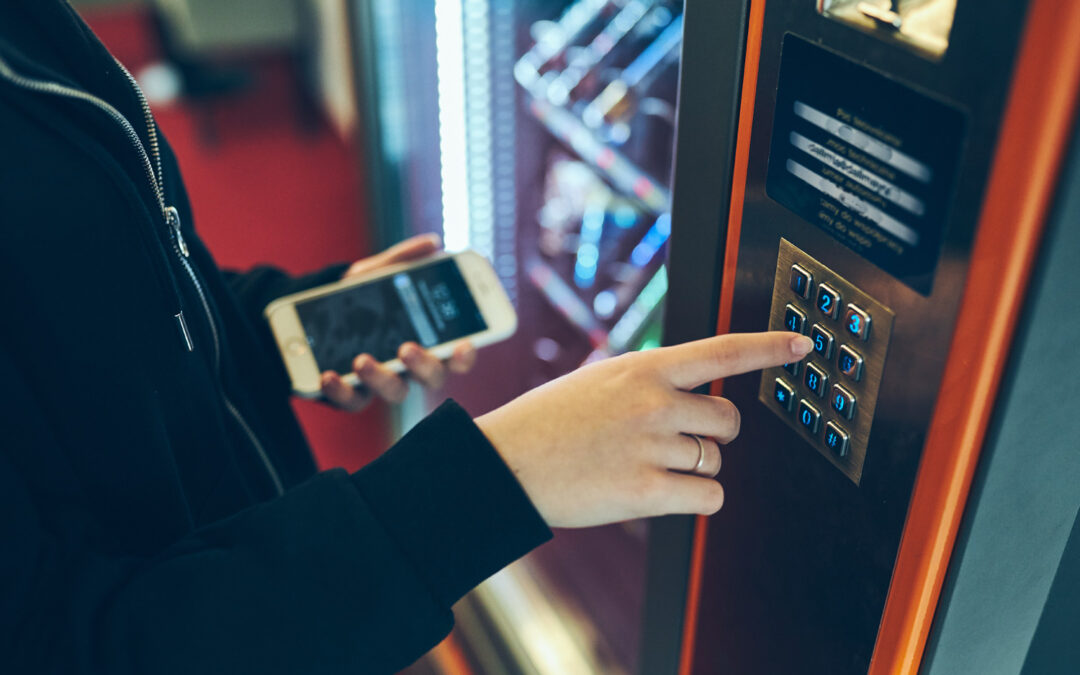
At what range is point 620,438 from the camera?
54 centimetres

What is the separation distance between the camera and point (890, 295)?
428mm

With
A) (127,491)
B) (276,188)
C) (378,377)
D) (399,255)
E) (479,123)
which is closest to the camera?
(127,491)

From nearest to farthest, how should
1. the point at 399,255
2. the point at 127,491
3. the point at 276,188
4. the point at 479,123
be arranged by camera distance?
the point at 127,491
the point at 399,255
the point at 479,123
the point at 276,188

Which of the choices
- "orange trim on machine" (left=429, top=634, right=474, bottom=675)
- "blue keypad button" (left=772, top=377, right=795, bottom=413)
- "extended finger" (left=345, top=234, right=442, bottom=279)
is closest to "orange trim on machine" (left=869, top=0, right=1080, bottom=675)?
"blue keypad button" (left=772, top=377, right=795, bottom=413)

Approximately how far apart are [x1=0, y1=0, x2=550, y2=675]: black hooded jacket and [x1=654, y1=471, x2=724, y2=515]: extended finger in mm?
79

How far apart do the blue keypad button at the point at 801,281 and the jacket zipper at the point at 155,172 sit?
0.40 meters

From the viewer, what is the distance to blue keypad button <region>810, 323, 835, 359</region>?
480mm

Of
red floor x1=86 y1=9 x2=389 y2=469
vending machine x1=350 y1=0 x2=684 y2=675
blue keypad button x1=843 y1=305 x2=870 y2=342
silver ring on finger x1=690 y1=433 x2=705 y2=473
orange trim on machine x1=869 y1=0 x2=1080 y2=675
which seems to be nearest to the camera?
orange trim on machine x1=869 y1=0 x2=1080 y2=675

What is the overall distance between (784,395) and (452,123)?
1.08 metres

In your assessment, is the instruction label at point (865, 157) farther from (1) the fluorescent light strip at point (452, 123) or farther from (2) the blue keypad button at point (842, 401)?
(1) the fluorescent light strip at point (452, 123)

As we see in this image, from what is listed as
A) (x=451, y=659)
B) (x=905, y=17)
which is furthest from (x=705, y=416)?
(x=451, y=659)

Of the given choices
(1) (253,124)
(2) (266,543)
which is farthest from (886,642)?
(1) (253,124)

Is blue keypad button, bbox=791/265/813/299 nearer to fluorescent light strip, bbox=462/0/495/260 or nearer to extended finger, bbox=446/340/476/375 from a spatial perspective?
extended finger, bbox=446/340/476/375

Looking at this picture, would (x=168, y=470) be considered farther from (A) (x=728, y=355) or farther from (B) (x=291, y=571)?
(A) (x=728, y=355)
